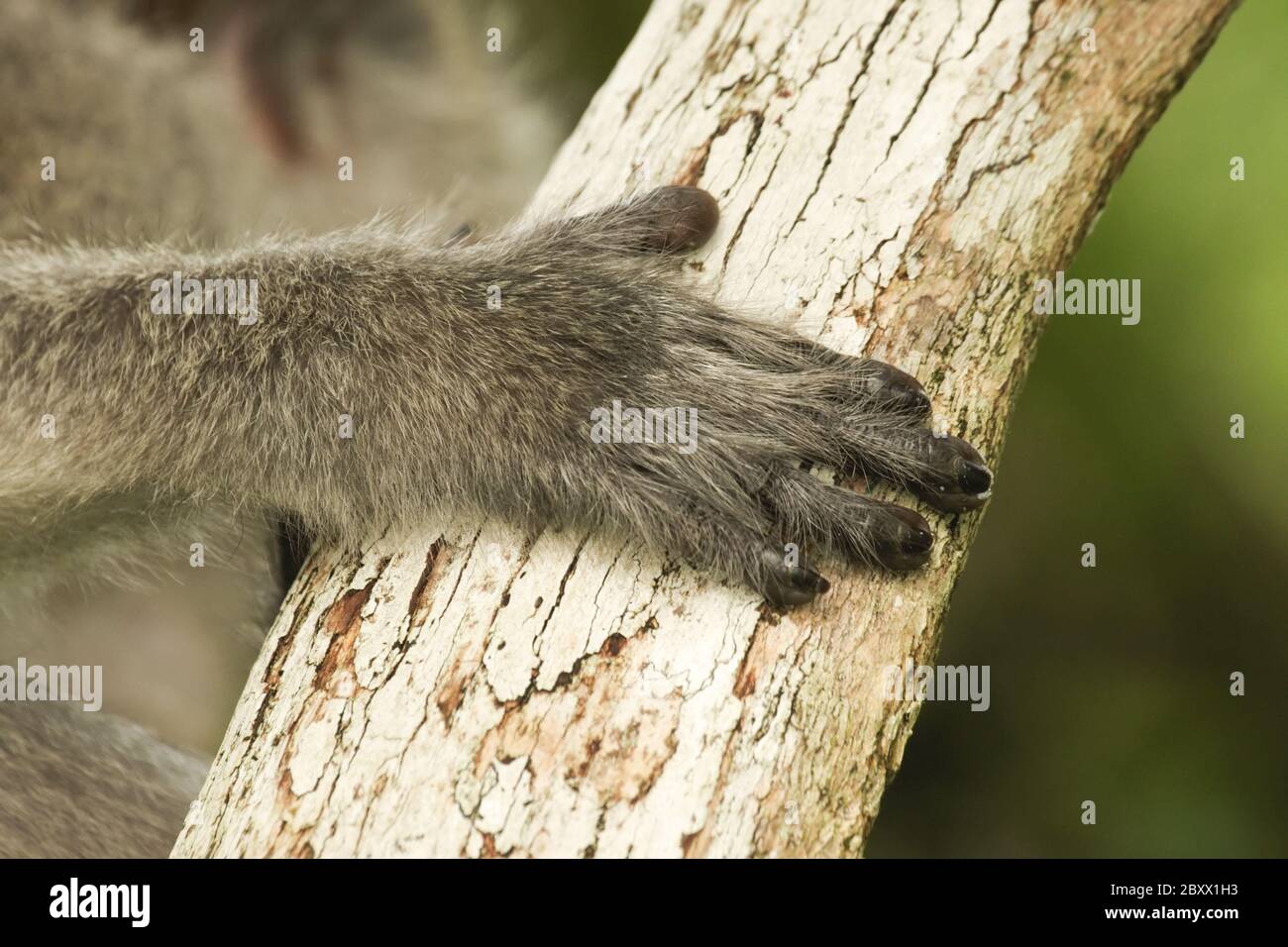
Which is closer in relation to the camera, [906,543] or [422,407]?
[906,543]

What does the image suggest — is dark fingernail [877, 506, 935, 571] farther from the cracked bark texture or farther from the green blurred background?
the green blurred background

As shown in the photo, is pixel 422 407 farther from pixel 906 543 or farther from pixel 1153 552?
pixel 1153 552

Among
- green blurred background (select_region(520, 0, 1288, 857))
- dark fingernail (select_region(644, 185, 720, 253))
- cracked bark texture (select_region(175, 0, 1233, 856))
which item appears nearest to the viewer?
cracked bark texture (select_region(175, 0, 1233, 856))

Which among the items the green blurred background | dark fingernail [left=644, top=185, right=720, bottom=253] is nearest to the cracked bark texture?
dark fingernail [left=644, top=185, right=720, bottom=253]

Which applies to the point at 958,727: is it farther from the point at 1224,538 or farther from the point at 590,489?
the point at 590,489

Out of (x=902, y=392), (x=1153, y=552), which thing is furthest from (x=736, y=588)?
(x=1153, y=552)
